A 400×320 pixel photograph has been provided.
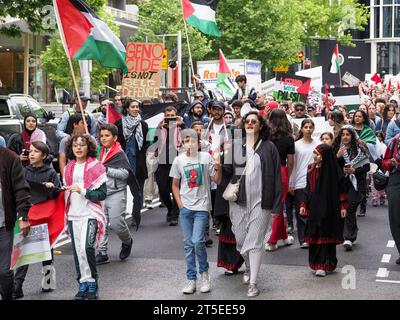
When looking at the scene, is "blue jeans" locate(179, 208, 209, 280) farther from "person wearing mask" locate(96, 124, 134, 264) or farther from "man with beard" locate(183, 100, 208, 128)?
"man with beard" locate(183, 100, 208, 128)

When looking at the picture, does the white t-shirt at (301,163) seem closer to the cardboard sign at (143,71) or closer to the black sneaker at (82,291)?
the black sneaker at (82,291)

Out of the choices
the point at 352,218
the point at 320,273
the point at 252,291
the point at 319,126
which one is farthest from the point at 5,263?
the point at 319,126

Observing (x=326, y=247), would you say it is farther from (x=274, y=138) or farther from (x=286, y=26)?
(x=286, y=26)

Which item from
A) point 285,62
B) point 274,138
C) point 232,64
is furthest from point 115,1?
point 274,138

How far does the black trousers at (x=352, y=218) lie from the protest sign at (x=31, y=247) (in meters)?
4.37

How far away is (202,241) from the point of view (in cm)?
840

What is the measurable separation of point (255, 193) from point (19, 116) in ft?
39.7

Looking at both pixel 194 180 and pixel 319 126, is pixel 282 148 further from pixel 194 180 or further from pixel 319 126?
pixel 319 126

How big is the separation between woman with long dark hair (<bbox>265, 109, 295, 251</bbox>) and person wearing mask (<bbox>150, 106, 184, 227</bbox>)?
8.13 feet

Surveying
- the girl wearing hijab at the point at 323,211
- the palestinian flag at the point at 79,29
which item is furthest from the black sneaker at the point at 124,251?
the palestinian flag at the point at 79,29

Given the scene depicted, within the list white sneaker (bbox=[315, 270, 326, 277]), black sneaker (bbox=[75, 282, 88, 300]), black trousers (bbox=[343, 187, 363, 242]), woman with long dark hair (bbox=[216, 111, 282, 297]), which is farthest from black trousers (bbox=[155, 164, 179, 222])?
black sneaker (bbox=[75, 282, 88, 300])

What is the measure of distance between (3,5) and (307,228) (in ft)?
33.9

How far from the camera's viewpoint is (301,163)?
11.1 meters

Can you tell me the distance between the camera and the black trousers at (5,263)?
7496mm
